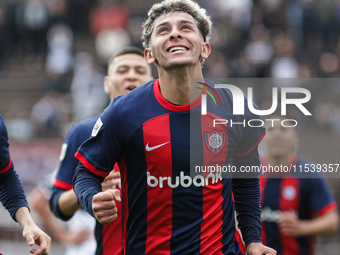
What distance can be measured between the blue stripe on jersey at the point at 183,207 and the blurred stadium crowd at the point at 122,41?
8.53 meters

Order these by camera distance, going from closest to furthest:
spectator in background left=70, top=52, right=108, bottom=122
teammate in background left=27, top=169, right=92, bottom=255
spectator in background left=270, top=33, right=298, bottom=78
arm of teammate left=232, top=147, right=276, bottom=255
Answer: arm of teammate left=232, top=147, right=276, bottom=255
teammate in background left=27, top=169, right=92, bottom=255
spectator in background left=70, top=52, right=108, bottom=122
spectator in background left=270, top=33, right=298, bottom=78

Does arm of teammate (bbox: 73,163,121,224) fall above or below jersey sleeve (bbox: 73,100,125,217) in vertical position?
below

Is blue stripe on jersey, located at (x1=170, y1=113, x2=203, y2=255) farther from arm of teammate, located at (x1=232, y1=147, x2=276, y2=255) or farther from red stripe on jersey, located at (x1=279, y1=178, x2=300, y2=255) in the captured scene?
red stripe on jersey, located at (x1=279, y1=178, x2=300, y2=255)

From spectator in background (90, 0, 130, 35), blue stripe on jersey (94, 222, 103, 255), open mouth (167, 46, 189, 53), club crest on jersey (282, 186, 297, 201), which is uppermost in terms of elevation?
spectator in background (90, 0, 130, 35)

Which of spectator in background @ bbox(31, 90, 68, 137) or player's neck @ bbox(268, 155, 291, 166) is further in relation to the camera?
spectator in background @ bbox(31, 90, 68, 137)

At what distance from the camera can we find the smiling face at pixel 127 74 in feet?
15.8

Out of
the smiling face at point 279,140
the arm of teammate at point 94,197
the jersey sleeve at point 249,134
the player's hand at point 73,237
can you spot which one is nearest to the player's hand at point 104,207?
the arm of teammate at point 94,197

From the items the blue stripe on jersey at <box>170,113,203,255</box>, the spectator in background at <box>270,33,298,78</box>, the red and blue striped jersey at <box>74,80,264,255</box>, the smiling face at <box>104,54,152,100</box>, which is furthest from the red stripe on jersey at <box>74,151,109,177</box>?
the spectator in background at <box>270,33,298,78</box>

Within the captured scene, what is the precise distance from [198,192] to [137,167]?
45cm

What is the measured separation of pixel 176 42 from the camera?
134 inches

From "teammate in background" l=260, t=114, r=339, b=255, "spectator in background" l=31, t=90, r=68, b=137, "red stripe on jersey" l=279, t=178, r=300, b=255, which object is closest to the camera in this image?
"teammate in background" l=260, t=114, r=339, b=255

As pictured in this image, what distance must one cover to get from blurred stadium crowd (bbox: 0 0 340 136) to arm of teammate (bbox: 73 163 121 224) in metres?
8.44

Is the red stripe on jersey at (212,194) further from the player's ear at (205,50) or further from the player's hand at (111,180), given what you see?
the player's hand at (111,180)

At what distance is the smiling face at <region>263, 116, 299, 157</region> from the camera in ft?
19.6
